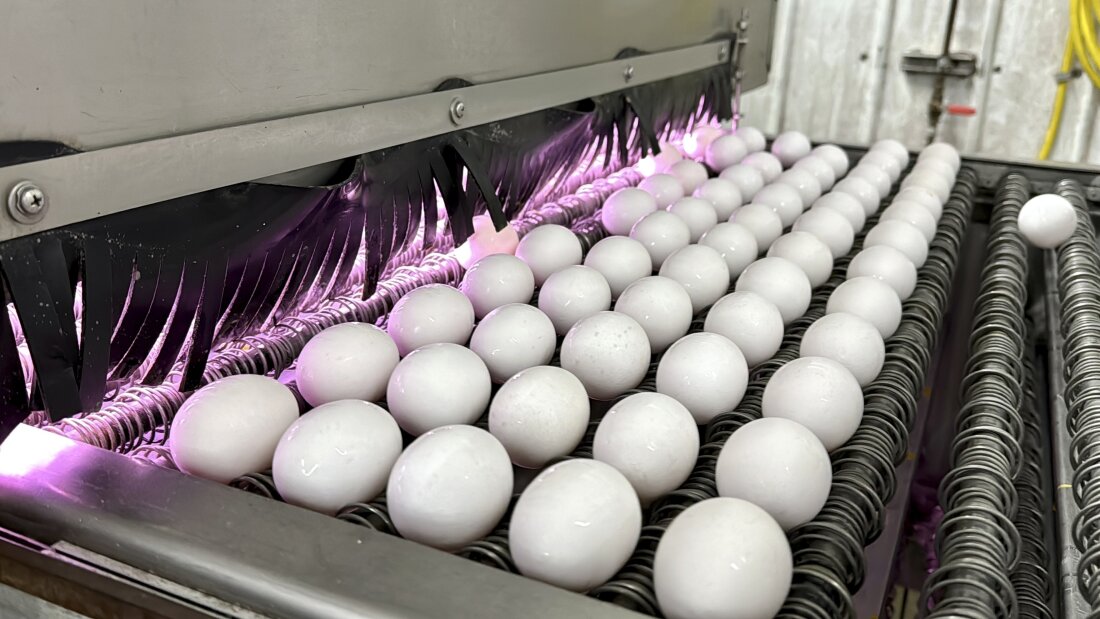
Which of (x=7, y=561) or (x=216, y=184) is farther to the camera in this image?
(x=216, y=184)

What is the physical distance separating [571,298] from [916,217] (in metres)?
0.76

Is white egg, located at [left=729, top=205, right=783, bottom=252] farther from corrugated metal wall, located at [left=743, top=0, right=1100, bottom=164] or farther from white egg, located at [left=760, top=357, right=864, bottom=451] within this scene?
corrugated metal wall, located at [left=743, top=0, right=1100, bottom=164]

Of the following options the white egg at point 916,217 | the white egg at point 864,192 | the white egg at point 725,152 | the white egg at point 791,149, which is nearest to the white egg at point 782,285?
the white egg at point 916,217

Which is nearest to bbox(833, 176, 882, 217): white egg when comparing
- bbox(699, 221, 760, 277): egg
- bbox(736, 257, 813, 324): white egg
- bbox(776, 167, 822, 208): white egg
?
bbox(776, 167, 822, 208): white egg

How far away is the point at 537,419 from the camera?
863 millimetres

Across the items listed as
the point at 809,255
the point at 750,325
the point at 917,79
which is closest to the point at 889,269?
the point at 809,255

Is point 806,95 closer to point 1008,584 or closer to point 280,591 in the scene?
point 1008,584

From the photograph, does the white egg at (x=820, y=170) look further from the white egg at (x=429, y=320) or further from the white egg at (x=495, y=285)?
the white egg at (x=429, y=320)

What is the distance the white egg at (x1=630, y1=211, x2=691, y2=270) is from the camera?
4.73 ft

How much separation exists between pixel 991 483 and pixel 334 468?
24.4 inches

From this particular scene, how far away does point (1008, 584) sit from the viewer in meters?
0.70

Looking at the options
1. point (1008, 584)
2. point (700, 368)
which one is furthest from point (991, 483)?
point (700, 368)

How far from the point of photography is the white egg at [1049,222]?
154 cm

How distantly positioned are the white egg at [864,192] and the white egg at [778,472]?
1040mm
